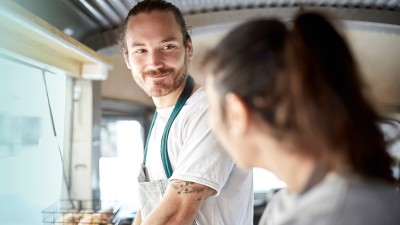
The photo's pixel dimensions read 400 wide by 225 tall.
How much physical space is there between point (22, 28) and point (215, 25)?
100 centimetres

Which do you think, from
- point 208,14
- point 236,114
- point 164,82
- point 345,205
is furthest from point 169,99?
point 208,14

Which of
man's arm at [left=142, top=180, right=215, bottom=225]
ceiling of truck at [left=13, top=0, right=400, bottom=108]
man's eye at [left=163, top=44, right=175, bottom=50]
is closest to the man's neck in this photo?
man's eye at [left=163, top=44, right=175, bottom=50]

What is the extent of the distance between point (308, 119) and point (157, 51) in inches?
27.3

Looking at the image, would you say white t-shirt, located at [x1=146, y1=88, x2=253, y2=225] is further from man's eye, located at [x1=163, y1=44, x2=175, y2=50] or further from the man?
man's eye, located at [x1=163, y1=44, x2=175, y2=50]

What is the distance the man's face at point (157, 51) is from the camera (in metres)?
1.12

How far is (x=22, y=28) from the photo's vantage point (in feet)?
3.63

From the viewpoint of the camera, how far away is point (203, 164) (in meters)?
0.94

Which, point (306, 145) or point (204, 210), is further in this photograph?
point (204, 210)

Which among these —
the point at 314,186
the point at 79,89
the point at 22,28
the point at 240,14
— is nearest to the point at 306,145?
the point at 314,186

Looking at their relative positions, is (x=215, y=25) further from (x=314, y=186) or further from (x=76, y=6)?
(x=314, y=186)

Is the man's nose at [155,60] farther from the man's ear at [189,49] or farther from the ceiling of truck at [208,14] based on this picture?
the ceiling of truck at [208,14]

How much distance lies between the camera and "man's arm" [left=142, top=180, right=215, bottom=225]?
918 mm

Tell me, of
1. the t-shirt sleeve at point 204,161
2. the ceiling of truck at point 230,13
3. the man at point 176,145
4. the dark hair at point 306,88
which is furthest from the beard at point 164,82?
the ceiling of truck at point 230,13

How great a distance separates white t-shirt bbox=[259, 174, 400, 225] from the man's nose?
0.69 meters
